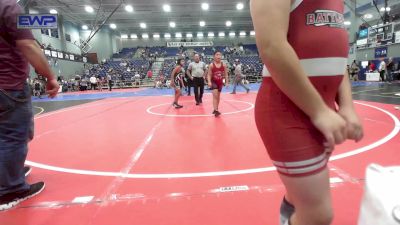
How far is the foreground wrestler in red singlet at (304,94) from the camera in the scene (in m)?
0.98

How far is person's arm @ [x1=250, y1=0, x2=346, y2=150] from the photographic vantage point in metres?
0.96

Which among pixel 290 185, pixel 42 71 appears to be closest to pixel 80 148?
pixel 42 71

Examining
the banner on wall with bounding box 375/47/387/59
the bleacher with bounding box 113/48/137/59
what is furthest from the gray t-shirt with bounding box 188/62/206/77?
the bleacher with bounding box 113/48/137/59

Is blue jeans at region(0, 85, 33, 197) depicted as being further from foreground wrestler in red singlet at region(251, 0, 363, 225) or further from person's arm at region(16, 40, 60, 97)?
foreground wrestler in red singlet at region(251, 0, 363, 225)

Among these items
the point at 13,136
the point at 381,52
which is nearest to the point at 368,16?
the point at 381,52

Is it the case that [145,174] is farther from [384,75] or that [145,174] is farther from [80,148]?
[384,75]

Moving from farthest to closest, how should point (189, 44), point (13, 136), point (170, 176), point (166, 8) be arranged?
point (189, 44) < point (166, 8) < point (170, 176) < point (13, 136)

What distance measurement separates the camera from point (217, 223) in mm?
2168

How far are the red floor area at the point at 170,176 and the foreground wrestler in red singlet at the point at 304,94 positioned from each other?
45.9 inches

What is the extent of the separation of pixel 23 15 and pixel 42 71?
19.3 inches

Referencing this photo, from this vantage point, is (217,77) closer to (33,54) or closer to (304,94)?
(33,54)

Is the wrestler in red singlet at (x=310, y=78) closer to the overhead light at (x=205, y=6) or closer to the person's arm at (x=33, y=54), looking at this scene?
the person's arm at (x=33, y=54)

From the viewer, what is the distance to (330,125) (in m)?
1.00

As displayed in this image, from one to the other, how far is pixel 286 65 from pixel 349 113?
457 mm
